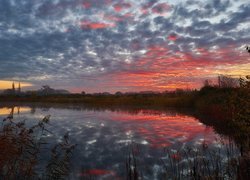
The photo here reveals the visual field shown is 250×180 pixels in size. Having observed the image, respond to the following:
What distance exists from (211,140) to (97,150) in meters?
8.84

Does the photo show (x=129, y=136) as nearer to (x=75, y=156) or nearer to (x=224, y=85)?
(x=75, y=156)

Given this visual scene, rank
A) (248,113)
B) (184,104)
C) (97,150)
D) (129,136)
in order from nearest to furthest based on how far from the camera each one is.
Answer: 1. (248,113)
2. (97,150)
3. (129,136)
4. (184,104)

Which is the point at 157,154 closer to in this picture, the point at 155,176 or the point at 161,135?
the point at 155,176

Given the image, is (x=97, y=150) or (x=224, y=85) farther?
(x=224, y=85)

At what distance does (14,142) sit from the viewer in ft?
35.4

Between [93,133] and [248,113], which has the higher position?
[248,113]

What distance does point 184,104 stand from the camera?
57938 mm

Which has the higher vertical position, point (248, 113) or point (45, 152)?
point (248, 113)

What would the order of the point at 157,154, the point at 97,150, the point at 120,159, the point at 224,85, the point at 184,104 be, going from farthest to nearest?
the point at 184,104
the point at 224,85
the point at 97,150
the point at 157,154
the point at 120,159

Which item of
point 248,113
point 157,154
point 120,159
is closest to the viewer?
point 248,113

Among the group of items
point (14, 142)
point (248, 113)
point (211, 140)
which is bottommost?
point (211, 140)

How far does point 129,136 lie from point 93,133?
317cm

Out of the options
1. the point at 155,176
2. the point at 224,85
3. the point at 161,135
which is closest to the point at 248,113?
the point at 155,176

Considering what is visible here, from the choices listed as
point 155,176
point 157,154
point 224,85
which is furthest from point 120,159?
Result: point 224,85
